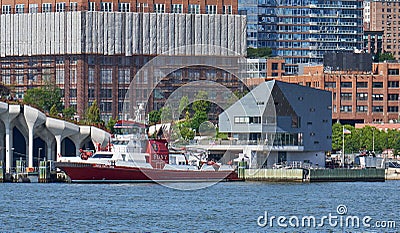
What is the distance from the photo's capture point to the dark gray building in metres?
150

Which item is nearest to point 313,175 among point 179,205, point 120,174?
point 120,174

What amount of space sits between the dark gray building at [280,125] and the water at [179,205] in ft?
44.3

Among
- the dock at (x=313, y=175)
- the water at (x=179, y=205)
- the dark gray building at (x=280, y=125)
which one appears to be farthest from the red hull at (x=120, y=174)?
the dark gray building at (x=280, y=125)

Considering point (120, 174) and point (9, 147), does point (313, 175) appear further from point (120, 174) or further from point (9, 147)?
point (9, 147)

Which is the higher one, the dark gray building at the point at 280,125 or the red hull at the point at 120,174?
the dark gray building at the point at 280,125

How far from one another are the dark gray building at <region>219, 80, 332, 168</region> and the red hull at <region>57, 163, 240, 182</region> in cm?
1268

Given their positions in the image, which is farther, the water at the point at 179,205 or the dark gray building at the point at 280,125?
the dark gray building at the point at 280,125

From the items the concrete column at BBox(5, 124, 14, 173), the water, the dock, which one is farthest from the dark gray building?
the concrete column at BBox(5, 124, 14, 173)

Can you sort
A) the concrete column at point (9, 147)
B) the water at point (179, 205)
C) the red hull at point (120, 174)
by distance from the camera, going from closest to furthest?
the water at point (179, 205)
the red hull at point (120, 174)
the concrete column at point (9, 147)

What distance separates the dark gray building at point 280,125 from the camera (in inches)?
5906

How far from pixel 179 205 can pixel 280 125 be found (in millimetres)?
47735

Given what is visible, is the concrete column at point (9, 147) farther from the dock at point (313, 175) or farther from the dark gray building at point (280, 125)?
the dock at point (313, 175)

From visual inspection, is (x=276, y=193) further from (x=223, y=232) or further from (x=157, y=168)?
(x=223, y=232)

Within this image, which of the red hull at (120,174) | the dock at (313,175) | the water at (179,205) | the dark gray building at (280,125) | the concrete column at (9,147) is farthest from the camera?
the concrete column at (9,147)
